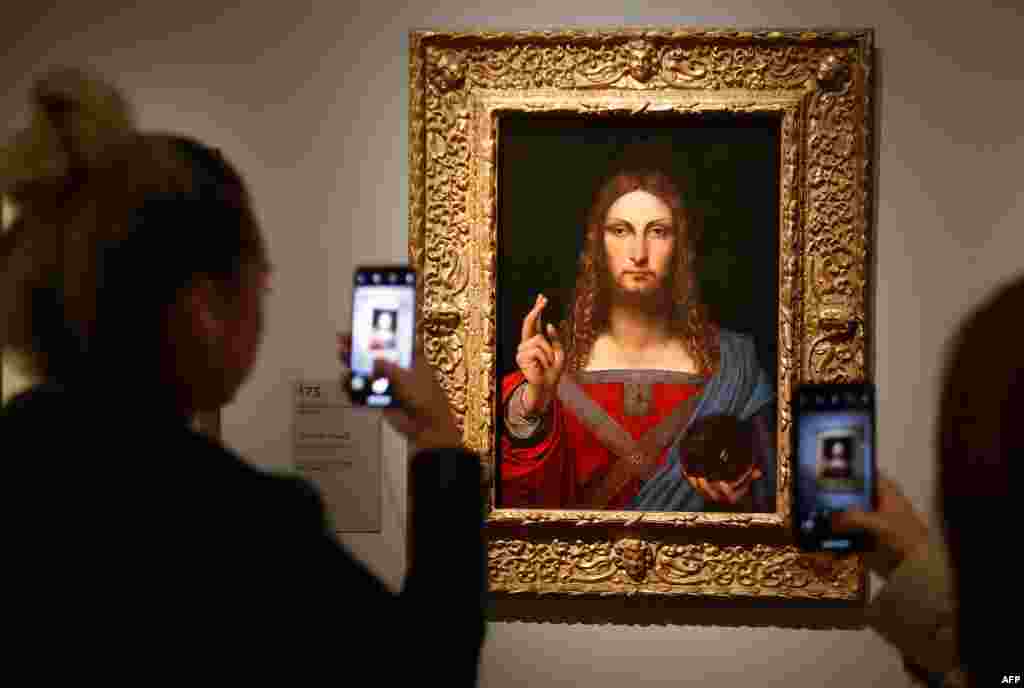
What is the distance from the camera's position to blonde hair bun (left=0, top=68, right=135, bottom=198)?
89 cm

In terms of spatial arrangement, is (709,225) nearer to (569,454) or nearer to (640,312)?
(640,312)

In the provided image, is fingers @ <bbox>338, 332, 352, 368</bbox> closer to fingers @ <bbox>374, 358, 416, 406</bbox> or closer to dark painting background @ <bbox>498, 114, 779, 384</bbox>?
fingers @ <bbox>374, 358, 416, 406</bbox>

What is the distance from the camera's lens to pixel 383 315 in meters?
1.68

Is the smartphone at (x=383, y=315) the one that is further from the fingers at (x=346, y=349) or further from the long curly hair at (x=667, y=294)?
A: the long curly hair at (x=667, y=294)

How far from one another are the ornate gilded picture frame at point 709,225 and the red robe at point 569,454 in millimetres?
33

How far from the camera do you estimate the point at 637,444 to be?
7.41ft

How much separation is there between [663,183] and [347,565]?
1613 millimetres

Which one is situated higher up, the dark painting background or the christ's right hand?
the dark painting background

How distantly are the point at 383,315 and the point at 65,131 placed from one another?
2.72ft

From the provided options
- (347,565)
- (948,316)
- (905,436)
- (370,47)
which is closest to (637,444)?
(905,436)

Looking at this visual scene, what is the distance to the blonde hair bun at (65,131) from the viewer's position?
0.89 m

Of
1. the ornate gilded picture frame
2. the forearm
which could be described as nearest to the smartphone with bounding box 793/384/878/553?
the forearm

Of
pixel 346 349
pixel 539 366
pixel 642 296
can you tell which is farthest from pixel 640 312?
pixel 346 349

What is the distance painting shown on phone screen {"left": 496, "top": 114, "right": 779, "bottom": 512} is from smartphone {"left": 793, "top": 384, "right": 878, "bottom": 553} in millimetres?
670
